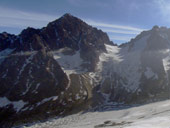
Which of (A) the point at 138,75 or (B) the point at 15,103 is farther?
(A) the point at 138,75

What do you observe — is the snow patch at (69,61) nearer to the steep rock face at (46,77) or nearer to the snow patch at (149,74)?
the steep rock face at (46,77)

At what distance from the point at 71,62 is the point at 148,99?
261ft

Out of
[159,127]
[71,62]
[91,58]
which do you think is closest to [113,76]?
[91,58]

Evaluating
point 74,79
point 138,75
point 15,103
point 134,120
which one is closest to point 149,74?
point 138,75

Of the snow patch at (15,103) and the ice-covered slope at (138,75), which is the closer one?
the snow patch at (15,103)

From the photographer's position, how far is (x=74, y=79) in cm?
11462

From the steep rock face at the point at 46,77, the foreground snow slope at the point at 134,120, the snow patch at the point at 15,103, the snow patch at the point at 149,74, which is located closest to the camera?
the foreground snow slope at the point at 134,120

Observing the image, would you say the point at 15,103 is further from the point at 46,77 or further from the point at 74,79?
the point at 74,79

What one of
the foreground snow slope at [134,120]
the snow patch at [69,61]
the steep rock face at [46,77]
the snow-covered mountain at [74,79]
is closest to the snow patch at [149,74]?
the snow-covered mountain at [74,79]

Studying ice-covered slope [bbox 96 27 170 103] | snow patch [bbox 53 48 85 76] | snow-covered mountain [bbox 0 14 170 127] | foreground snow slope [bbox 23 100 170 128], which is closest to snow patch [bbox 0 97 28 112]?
snow-covered mountain [bbox 0 14 170 127]

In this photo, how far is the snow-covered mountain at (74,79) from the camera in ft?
297

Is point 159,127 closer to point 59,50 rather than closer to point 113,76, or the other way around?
point 113,76

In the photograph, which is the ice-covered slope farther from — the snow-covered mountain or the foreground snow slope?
the foreground snow slope

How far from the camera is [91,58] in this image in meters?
152
